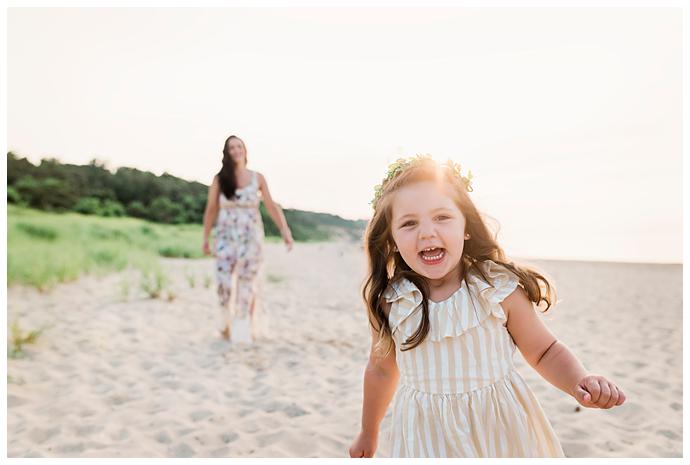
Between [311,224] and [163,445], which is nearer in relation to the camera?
[163,445]

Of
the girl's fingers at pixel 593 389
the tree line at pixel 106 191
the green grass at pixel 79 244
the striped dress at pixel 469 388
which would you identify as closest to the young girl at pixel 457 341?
the striped dress at pixel 469 388

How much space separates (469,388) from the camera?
218 centimetres

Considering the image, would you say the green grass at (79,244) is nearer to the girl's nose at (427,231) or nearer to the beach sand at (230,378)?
the beach sand at (230,378)

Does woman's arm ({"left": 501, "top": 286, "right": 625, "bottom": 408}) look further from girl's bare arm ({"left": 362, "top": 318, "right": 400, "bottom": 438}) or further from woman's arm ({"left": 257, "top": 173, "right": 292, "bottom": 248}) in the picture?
woman's arm ({"left": 257, "top": 173, "right": 292, "bottom": 248})

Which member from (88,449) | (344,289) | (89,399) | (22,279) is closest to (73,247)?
(22,279)

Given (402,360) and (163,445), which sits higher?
(402,360)

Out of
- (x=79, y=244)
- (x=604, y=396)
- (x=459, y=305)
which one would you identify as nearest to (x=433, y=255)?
(x=459, y=305)

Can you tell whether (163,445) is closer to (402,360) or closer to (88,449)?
(88,449)

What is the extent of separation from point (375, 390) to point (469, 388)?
1.27 feet

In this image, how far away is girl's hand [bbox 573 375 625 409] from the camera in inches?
75.7

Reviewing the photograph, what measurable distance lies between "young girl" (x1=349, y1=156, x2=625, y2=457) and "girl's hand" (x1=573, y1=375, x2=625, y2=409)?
0.37 ft

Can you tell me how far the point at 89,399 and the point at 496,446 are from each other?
3507 millimetres

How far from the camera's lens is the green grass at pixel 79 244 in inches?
384

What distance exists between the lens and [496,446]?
2.17 meters
